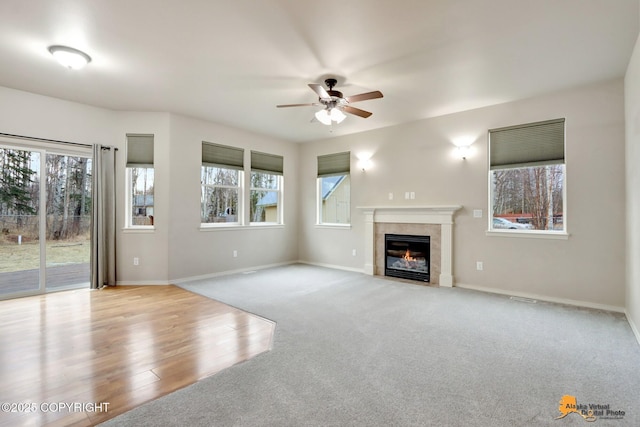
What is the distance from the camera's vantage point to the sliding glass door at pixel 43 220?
164 inches

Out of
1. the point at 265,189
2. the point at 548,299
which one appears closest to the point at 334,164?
the point at 265,189

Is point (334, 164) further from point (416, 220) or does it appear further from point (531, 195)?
point (531, 195)

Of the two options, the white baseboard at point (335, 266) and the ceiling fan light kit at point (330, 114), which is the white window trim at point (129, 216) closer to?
the ceiling fan light kit at point (330, 114)

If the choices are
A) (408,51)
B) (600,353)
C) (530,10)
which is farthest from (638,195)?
(408,51)

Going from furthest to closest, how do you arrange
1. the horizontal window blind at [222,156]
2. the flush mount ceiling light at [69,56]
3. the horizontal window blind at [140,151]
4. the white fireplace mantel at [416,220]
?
1. the horizontal window blind at [222,156]
2. the horizontal window blind at [140,151]
3. the white fireplace mantel at [416,220]
4. the flush mount ceiling light at [69,56]

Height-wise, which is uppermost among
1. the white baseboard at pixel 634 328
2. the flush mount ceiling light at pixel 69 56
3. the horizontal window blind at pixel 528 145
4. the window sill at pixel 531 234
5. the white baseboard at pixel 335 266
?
the flush mount ceiling light at pixel 69 56

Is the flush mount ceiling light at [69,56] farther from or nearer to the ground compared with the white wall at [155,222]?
farther from the ground

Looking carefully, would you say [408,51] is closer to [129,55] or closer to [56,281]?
[129,55]

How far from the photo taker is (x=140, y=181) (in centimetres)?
518

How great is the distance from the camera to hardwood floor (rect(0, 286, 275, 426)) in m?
1.95

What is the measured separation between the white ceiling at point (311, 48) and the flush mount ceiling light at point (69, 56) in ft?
0.34

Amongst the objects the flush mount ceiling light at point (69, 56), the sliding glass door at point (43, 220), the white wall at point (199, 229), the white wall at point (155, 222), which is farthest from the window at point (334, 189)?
the flush mount ceiling light at point (69, 56)

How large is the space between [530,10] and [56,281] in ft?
21.7

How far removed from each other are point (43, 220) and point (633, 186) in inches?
289
